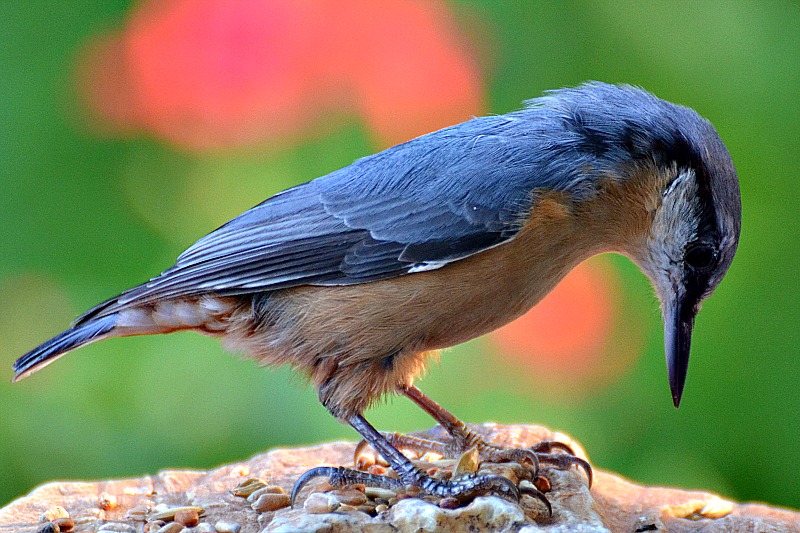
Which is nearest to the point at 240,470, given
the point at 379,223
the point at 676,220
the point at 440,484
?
the point at 440,484

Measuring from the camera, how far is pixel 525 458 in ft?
10.0

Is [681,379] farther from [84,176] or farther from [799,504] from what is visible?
[84,176]

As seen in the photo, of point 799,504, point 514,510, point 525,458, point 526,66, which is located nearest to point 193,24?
point 526,66

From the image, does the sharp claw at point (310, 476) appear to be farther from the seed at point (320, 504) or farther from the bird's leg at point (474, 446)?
the bird's leg at point (474, 446)

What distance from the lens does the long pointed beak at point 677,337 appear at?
2.99 metres

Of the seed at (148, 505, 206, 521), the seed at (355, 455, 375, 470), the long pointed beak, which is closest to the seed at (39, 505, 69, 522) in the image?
the seed at (148, 505, 206, 521)

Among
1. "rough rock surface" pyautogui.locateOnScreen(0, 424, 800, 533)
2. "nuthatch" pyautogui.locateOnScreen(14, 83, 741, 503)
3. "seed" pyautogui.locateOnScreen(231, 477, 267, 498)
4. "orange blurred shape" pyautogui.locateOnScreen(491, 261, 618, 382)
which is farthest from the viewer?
"orange blurred shape" pyautogui.locateOnScreen(491, 261, 618, 382)

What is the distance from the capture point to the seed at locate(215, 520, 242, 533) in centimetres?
265

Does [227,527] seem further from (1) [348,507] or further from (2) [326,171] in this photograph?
(2) [326,171]

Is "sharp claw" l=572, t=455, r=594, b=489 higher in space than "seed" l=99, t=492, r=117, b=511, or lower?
higher

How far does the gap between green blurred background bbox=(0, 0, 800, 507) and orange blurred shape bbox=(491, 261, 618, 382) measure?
58 mm

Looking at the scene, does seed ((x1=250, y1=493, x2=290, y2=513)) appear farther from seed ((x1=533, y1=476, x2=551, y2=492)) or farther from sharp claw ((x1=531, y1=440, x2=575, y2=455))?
sharp claw ((x1=531, y1=440, x2=575, y2=455))

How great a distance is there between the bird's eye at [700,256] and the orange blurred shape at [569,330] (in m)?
0.89

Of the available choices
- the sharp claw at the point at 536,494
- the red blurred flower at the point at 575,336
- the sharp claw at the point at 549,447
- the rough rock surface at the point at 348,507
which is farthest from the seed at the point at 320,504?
the red blurred flower at the point at 575,336
